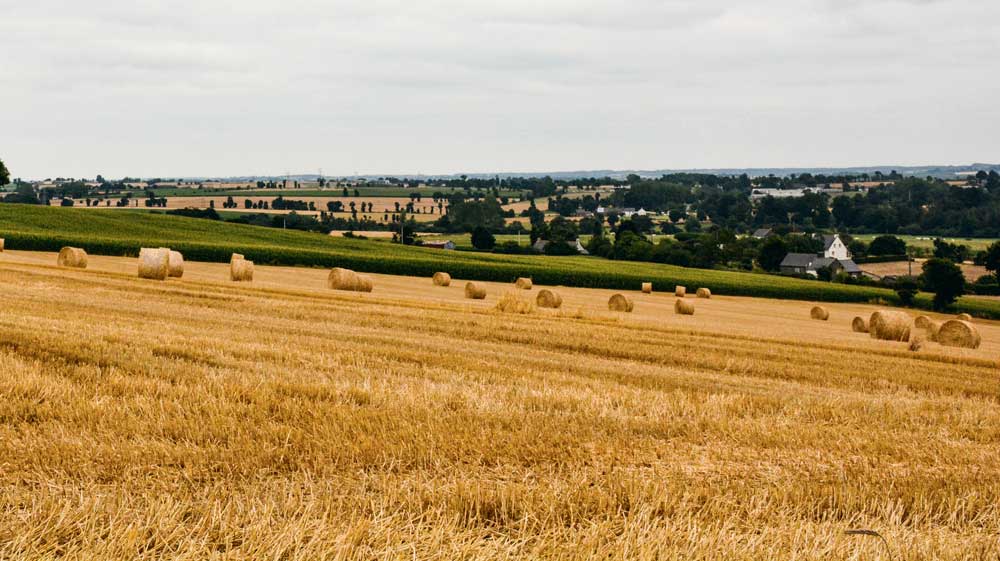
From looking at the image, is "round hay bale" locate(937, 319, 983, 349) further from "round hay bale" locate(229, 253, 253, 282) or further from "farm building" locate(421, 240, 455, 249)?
"farm building" locate(421, 240, 455, 249)

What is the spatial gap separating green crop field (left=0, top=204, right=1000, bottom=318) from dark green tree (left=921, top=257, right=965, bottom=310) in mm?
1055

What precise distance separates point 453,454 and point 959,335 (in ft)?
101

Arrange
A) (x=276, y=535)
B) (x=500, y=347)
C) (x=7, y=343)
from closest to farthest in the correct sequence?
(x=276, y=535)
(x=7, y=343)
(x=500, y=347)

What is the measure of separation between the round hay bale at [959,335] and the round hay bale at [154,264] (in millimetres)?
28941

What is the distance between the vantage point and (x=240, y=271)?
127ft

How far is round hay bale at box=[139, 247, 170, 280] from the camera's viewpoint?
34250 millimetres

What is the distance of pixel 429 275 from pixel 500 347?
Result: 44885mm

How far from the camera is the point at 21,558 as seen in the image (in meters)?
3.69

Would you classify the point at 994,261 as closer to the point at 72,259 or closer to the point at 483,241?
the point at 483,241

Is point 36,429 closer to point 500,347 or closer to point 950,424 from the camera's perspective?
A: point 950,424

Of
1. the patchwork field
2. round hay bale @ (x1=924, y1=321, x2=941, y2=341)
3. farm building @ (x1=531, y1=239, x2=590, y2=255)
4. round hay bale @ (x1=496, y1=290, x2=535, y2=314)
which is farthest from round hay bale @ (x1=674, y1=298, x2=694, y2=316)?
farm building @ (x1=531, y1=239, x2=590, y2=255)

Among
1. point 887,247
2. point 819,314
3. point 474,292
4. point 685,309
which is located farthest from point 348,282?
point 887,247

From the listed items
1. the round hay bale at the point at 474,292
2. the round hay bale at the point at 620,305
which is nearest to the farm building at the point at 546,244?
the round hay bale at the point at 474,292

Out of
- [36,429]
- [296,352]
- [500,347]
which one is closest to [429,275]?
[500,347]
